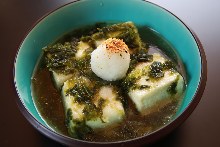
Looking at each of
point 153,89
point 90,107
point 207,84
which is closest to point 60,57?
point 90,107

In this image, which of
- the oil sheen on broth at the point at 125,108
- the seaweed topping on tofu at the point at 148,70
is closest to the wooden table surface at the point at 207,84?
the oil sheen on broth at the point at 125,108

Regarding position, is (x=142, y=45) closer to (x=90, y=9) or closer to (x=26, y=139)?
(x=90, y=9)

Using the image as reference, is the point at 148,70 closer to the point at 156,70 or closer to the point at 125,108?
the point at 156,70

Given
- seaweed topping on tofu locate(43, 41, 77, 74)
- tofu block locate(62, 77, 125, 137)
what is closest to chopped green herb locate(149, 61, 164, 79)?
tofu block locate(62, 77, 125, 137)

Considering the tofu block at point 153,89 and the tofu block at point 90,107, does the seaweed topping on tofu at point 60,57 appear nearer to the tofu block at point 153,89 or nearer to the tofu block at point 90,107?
the tofu block at point 90,107

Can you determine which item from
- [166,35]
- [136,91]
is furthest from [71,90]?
[166,35]

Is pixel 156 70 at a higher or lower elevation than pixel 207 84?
higher
